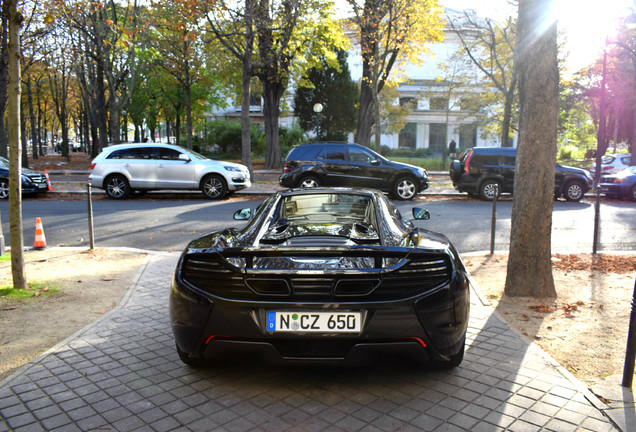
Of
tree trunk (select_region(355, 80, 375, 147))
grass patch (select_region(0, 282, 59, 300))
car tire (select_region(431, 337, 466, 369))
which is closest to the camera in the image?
car tire (select_region(431, 337, 466, 369))

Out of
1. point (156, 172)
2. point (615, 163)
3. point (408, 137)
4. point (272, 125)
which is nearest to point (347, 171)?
point (156, 172)

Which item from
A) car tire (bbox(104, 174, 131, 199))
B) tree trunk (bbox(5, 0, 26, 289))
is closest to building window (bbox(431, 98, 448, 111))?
car tire (bbox(104, 174, 131, 199))

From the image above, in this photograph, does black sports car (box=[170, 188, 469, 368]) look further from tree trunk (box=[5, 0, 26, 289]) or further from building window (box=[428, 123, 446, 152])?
building window (box=[428, 123, 446, 152])

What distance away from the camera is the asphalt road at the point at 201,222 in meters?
9.84

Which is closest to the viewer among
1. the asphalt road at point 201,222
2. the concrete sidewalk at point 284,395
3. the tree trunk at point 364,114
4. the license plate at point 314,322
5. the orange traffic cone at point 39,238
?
the concrete sidewalk at point 284,395

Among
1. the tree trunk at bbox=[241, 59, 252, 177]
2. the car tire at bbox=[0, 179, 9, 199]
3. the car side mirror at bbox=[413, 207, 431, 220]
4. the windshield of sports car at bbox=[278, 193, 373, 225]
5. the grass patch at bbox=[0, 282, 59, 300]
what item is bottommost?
the grass patch at bbox=[0, 282, 59, 300]

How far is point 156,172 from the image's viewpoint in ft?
54.6

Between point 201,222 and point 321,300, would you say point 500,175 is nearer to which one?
point 201,222

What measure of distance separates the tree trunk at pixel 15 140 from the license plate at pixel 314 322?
13.1 feet

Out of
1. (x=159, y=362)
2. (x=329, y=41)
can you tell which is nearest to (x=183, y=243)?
(x=159, y=362)

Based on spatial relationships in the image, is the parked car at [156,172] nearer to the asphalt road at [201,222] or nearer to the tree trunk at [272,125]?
the asphalt road at [201,222]

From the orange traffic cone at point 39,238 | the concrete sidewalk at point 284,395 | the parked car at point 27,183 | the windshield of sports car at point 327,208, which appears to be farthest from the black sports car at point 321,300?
the parked car at point 27,183

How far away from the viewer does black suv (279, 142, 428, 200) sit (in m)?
16.9

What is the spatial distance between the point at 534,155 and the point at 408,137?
196 feet
